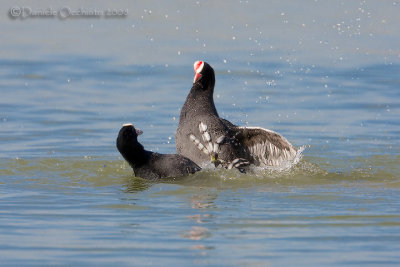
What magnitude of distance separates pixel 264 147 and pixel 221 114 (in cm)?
359

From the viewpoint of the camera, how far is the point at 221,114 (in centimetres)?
1308

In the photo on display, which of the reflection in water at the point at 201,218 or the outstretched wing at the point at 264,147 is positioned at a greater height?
the outstretched wing at the point at 264,147

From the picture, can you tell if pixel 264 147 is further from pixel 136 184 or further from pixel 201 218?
pixel 201 218

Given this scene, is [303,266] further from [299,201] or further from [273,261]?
[299,201]

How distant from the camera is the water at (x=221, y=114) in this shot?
653 cm

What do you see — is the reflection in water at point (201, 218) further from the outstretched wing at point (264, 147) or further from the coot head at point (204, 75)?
the coot head at point (204, 75)

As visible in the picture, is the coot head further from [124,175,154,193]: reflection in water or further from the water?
[124,175,154,193]: reflection in water

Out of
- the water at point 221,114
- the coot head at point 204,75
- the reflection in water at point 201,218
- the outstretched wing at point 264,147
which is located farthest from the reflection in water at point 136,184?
the coot head at point 204,75

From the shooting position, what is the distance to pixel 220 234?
6.76 m

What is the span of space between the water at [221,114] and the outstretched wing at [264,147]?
0.78ft

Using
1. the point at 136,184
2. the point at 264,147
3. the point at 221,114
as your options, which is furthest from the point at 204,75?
the point at 221,114

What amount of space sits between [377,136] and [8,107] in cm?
510

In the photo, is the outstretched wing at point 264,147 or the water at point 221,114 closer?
the water at point 221,114

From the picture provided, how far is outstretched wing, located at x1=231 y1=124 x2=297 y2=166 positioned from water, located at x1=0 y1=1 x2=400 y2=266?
0.24 metres
